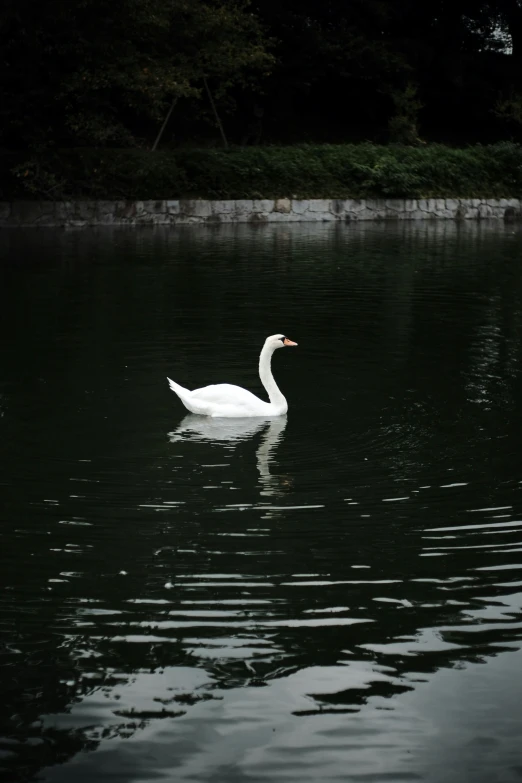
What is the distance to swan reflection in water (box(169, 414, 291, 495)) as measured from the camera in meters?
8.42

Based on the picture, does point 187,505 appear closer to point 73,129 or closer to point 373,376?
point 373,376

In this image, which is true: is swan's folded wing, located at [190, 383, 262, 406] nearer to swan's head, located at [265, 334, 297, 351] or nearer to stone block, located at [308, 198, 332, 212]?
swan's head, located at [265, 334, 297, 351]

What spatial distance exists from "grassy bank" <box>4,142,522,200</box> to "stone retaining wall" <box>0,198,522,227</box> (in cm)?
45

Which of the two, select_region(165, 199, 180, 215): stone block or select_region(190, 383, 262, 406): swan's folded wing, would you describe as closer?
select_region(190, 383, 262, 406): swan's folded wing

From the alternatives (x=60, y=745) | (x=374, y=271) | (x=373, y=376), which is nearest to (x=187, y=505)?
(x=60, y=745)

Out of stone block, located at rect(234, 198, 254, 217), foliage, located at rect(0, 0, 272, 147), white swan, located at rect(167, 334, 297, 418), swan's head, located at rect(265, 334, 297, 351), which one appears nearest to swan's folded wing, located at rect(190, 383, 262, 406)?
white swan, located at rect(167, 334, 297, 418)

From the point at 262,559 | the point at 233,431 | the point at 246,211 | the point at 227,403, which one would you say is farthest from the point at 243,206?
the point at 262,559

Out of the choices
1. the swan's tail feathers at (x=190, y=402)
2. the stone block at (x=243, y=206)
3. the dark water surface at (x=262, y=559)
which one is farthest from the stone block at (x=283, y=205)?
the swan's tail feathers at (x=190, y=402)

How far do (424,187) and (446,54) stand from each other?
1073 cm

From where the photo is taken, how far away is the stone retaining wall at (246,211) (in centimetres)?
3047

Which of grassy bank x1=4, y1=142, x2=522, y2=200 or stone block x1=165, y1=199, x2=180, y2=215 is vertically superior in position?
grassy bank x1=4, y1=142, x2=522, y2=200

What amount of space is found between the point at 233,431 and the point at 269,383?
2.22 feet

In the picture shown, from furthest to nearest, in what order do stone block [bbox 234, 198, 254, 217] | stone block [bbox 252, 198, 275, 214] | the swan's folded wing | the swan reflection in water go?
stone block [bbox 252, 198, 275, 214] → stone block [bbox 234, 198, 254, 217] → the swan's folded wing → the swan reflection in water

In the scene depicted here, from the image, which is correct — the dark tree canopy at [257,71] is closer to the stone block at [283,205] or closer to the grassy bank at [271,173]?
the grassy bank at [271,173]
